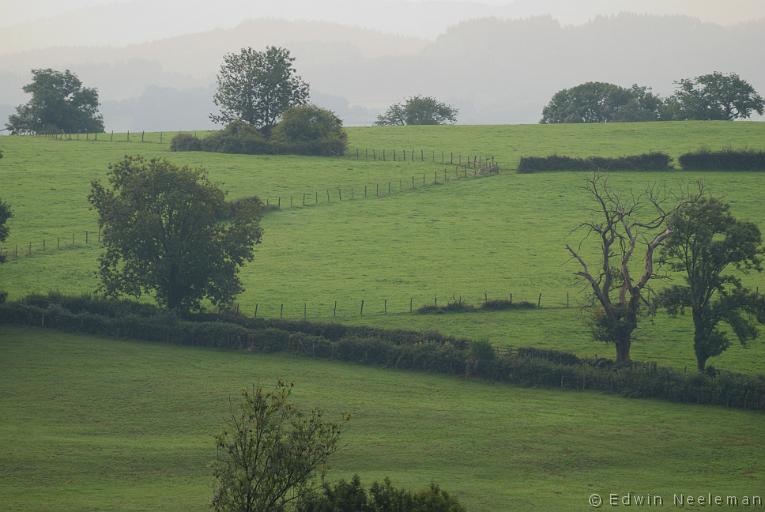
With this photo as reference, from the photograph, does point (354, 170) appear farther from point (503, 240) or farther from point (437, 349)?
point (437, 349)

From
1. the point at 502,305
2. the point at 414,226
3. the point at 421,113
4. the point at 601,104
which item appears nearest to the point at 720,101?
the point at 601,104

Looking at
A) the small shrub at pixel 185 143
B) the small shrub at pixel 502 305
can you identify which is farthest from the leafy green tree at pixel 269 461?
the small shrub at pixel 185 143

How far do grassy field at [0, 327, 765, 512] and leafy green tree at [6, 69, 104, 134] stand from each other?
101m

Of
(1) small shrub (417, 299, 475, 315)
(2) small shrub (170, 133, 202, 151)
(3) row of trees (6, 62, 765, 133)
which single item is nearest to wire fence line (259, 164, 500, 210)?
(3) row of trees (6, 62, 765, 133)

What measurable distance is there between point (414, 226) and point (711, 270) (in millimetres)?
41348

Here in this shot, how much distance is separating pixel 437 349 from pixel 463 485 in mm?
19001

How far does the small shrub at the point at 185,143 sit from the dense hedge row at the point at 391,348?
60.0m

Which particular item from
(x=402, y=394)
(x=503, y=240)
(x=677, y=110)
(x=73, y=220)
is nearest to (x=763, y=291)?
(x=503, y=240)

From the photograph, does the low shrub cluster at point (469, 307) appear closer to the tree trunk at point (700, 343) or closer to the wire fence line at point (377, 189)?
the tree trunk at point (700, 343)

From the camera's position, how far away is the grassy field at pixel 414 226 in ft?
230

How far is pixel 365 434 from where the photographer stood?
4872 cm

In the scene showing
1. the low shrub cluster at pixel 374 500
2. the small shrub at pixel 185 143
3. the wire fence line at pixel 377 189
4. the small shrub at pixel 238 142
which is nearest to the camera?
the low shrub cluster at pixel 374 500

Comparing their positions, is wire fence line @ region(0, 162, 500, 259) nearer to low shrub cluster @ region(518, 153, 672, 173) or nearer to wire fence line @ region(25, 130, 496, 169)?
wire fence line @ region(25, 130, 496, 169)

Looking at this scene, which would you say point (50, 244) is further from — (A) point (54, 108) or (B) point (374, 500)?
(A) point (54, 108)
